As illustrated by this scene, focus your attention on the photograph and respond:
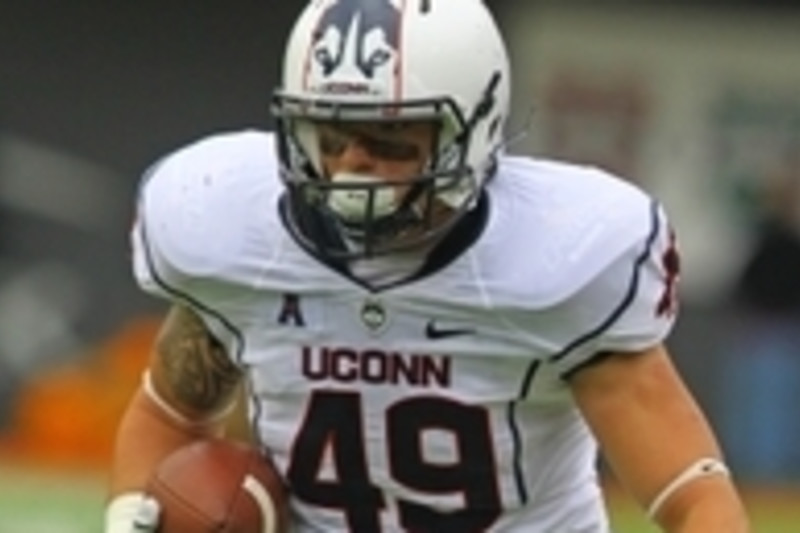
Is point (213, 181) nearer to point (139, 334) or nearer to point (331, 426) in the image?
point (331, 426)

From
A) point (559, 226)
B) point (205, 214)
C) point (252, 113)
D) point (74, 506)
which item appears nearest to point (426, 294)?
point (559, 226)

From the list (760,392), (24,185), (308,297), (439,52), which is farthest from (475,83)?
(24,185)

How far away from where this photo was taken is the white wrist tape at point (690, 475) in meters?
3.24

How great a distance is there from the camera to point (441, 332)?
3.29m

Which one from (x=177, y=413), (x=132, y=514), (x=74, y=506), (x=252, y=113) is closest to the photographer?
(x=132, y=514)

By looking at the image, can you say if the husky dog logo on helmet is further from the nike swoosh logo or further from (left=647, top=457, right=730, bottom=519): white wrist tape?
(left=647, top=457, right=730, bottom=519): white wrist tape

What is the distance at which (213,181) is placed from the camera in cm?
340

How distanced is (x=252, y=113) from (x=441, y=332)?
→ 7519 mm

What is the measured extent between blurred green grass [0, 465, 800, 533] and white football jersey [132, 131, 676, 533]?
10.7 feet

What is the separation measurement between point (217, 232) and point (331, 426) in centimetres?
25

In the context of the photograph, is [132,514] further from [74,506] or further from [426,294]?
[74,506]

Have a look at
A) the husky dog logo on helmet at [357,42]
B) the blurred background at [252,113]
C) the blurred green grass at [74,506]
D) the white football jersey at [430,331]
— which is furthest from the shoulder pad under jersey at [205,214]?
the blurred background at [252,113]

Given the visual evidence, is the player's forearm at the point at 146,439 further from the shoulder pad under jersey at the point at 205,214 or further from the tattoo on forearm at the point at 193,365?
the shoulder pad under jersey at the point at 205,214

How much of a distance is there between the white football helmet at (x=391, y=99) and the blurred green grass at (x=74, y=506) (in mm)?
3460
